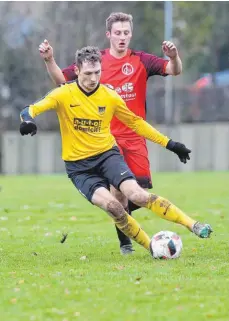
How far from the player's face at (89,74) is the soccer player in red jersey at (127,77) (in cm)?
66

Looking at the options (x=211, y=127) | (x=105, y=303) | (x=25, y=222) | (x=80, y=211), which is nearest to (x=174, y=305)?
(x=105, y=303)

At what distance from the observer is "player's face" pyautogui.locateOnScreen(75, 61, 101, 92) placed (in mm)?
9945

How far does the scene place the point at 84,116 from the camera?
1009 cm

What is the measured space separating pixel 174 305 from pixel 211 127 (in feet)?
101

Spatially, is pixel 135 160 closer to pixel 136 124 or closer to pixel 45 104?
pixel 136 124

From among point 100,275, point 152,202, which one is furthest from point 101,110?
point 100,275

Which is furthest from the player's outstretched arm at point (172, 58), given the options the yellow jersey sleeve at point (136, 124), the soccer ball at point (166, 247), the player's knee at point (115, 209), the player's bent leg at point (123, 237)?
the soccer ball at point (166, 247)

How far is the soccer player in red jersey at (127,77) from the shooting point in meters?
10.8

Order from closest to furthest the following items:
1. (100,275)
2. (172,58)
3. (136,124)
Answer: (100,275) → (136,124) → (172,58)

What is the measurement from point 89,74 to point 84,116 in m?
0.43

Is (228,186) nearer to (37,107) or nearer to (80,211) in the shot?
(80,211)

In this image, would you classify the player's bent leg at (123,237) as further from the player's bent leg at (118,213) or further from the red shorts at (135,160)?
the player's bent leg at (118,213)

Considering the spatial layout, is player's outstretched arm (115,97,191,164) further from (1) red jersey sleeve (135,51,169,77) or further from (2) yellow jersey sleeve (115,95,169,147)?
(1) red jersey sleeve (135,51,169,77)

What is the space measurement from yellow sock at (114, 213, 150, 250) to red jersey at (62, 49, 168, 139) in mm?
1287
